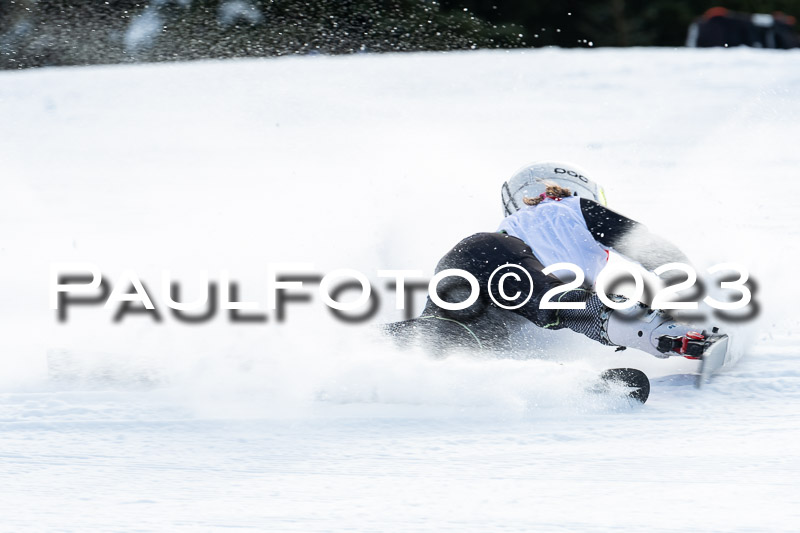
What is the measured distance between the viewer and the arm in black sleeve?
3680 mm

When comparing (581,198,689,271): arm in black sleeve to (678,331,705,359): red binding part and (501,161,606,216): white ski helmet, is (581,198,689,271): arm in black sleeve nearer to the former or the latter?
(501,161,606,216): white ski helmet

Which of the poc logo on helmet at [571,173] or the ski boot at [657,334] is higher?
the poc logo on helmet at [571,173]

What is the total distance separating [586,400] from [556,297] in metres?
0.38

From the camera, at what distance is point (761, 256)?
5.43 m

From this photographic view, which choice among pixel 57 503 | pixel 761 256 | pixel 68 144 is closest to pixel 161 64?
pixel 68 144

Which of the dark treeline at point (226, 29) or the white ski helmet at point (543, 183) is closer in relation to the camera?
the white ski helmet at point (543, 183)

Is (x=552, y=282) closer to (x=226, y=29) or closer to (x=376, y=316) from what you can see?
(x=376, y=316)

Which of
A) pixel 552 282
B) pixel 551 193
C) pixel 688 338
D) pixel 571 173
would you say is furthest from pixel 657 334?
pixel 571 173

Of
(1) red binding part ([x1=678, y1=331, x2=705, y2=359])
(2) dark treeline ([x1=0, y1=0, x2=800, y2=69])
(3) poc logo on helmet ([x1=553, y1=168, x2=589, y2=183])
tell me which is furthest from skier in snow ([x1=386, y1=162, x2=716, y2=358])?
(2) dark treeline ([x1=0, y1=0, x2=800, y2=69])

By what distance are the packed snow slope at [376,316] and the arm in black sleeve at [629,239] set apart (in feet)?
1.22

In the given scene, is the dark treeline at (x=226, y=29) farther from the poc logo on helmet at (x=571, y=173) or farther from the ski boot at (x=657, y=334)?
the ski boot at (x=657, y=334)

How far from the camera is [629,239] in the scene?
12.2ft

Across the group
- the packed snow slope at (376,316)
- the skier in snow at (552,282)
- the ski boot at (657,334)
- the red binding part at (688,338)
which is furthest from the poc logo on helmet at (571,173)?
the red binding part at (688,338)

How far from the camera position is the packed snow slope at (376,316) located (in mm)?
2771
